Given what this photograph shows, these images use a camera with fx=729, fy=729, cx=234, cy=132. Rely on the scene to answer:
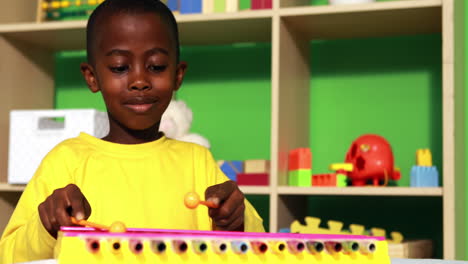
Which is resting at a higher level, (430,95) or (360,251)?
(430,95)

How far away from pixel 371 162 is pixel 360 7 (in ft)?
1.29

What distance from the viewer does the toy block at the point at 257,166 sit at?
1911 millimetres

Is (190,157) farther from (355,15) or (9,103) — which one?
(9,103)

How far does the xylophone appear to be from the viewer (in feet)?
1.82

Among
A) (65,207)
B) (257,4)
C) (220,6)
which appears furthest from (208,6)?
(65,207)

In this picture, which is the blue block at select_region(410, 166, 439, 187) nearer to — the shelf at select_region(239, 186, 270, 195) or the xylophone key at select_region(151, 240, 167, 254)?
the shelf at select_region(239, 186, 270, 195)

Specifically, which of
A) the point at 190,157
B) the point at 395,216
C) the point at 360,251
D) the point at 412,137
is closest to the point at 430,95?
the point at 412,137

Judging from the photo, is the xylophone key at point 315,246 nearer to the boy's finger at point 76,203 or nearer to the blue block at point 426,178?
the boy's finger at point 76,203

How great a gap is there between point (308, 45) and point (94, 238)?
1721 millimetres

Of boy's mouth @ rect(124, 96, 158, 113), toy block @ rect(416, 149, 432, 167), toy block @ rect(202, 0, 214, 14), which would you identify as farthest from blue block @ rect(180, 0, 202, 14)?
boy's mouth @ rect(124, 96, 158, 113)

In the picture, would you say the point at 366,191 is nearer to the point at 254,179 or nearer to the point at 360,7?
the point at 254,179

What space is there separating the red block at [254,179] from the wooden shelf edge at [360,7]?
0.42m

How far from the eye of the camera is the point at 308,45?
2.21 m

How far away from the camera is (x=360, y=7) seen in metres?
1.84
